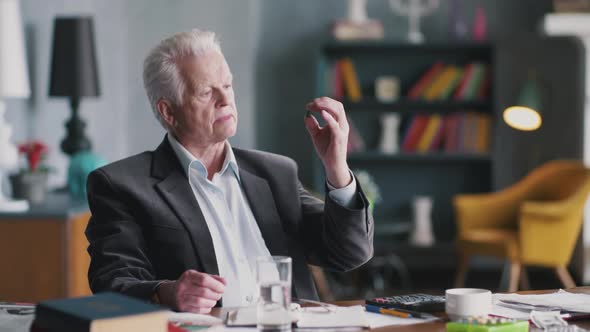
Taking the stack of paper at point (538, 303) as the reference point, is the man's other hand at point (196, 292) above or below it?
above

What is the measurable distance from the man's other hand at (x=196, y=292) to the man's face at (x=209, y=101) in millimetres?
538

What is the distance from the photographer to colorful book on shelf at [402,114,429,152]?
6.16m

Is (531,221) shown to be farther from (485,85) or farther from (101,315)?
(101,315)

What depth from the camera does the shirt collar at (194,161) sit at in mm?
2076

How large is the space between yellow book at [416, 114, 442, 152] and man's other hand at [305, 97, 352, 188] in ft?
13.9

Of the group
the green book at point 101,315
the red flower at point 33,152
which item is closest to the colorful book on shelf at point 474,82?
the red flower at point 33,152

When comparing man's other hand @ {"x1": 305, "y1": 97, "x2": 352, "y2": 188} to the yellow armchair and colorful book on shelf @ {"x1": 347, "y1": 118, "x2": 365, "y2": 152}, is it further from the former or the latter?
colorful book on shelf @ {"x1": 347, "y1": 118, "x2": 365, "y2": 152}

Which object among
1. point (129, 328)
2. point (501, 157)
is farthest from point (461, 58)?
point (129, 328)

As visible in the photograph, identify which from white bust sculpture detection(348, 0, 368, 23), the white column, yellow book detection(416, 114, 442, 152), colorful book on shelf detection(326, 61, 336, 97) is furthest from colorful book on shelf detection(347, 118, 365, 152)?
the white column

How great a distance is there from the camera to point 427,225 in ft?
20.1

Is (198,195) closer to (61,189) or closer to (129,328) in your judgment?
(129,328)

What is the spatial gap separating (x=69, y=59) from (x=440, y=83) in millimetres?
2881

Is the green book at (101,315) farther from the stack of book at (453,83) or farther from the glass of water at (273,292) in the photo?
the stack of book at (453,83)

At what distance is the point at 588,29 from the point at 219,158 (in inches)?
173
